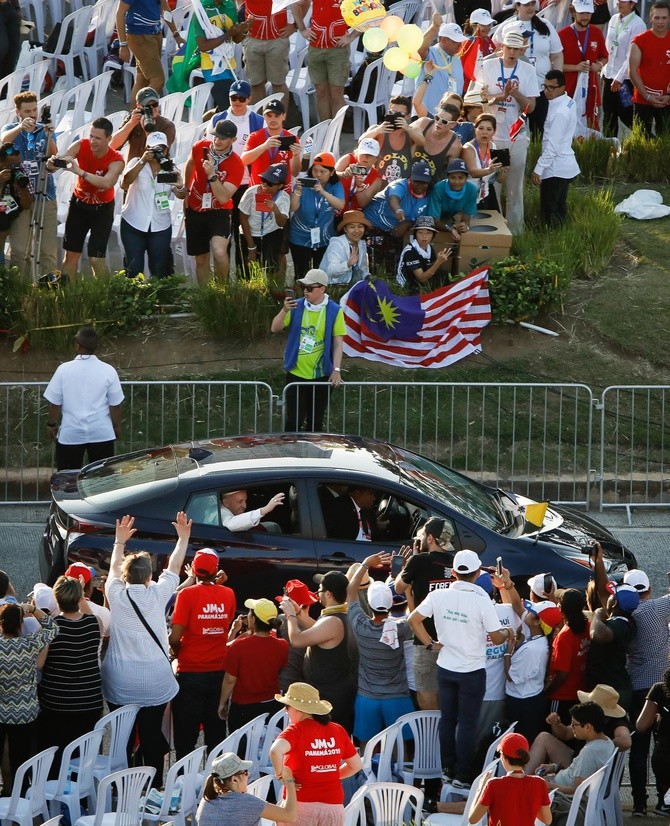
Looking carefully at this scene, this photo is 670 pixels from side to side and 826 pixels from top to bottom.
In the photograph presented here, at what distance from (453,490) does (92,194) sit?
17.5ft

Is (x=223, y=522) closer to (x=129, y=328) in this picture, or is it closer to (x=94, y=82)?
(x=129, y=328)

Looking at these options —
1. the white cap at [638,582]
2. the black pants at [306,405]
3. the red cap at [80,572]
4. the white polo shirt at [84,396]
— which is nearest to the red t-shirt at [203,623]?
the red cap at [80,572]

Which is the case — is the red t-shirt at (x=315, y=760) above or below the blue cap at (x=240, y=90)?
below

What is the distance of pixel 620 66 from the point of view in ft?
60.2

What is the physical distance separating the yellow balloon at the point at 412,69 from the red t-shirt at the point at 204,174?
3.02 metres

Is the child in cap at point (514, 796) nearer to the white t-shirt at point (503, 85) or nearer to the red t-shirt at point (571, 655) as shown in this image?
the red t-shirt at point (571, 655)

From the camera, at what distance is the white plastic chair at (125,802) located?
700 cm

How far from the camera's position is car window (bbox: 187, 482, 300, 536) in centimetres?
971

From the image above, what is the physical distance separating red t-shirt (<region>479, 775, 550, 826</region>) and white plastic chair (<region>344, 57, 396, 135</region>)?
12491mm

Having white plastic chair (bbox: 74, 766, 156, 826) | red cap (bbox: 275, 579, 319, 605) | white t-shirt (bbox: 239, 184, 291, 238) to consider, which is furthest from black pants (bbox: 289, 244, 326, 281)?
white plastic chair (bbox: 74, 766, 156, 826)

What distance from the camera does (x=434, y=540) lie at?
29.8ft

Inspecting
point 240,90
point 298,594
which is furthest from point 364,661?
point 240,90

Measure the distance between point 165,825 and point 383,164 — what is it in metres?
8.48

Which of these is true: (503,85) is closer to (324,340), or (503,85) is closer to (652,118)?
(652,118)
